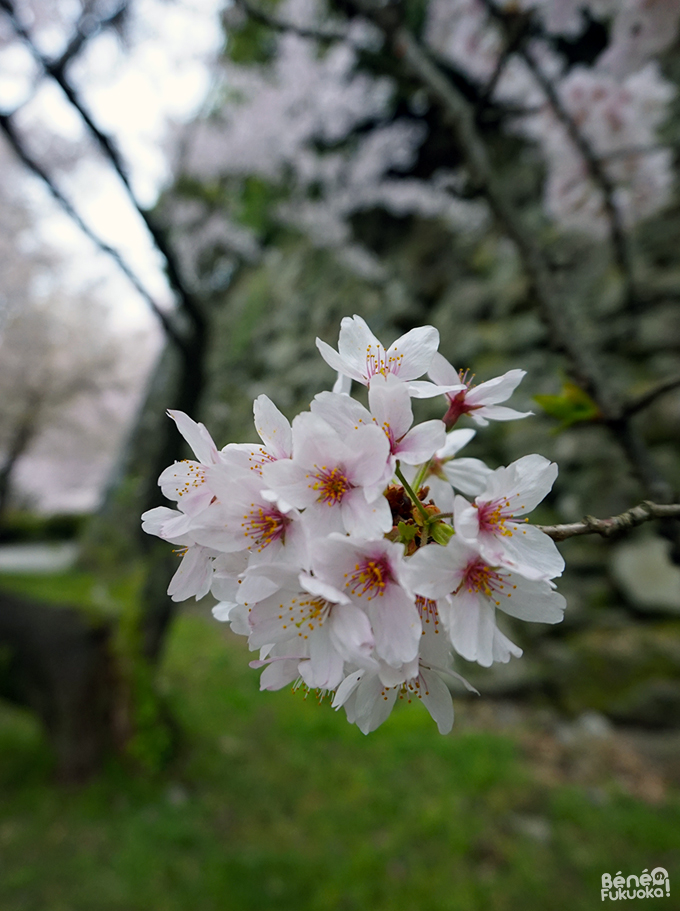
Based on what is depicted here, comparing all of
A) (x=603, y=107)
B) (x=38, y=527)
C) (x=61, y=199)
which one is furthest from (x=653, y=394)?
(x=38, y=527)

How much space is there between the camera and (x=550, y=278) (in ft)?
3.45

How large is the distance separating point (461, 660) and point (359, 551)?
132 inches

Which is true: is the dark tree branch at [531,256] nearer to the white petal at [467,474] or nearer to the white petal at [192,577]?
the white petal at [467,474]

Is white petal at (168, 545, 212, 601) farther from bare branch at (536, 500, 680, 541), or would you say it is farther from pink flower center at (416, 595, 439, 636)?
bare branch at (536, 500, 680, 541)

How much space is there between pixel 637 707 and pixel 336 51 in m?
6.89

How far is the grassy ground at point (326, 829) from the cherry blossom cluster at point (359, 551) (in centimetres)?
179

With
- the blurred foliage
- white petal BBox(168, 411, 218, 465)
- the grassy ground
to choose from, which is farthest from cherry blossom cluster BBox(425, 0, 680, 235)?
the blurred foliage

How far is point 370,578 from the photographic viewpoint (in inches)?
20.5

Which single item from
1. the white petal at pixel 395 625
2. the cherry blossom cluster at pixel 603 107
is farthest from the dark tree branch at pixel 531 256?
the white petal at pixel 395 625

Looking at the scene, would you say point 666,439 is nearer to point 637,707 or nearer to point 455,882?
point 637,707

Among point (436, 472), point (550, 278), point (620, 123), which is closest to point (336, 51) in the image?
point (620, 123)

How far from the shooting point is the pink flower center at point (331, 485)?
53 centimetres

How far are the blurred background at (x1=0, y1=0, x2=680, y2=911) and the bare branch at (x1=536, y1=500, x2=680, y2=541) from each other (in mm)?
281

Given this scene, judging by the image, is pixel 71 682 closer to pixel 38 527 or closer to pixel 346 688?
pixel 346 688
